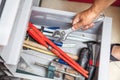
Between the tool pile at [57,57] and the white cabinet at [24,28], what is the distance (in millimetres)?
67

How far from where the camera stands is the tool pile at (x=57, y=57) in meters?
0.93

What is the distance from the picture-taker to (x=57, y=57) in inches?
39.4

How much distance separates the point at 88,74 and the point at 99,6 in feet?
1.03

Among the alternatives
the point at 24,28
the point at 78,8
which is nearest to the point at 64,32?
the point at 24,28

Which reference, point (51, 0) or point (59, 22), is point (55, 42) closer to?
point (59, 22)

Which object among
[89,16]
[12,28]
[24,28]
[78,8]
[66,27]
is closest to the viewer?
[12,28]

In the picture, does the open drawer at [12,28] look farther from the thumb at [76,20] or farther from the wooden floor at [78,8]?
the wooden floor at [78,8]

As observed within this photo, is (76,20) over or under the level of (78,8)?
under

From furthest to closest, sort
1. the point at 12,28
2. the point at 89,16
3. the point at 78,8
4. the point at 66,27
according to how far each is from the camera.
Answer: the point at 78,8
the point at 66,27
the point at 89,16
the point at 12,28

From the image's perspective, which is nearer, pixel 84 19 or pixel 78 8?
pixel 84 19

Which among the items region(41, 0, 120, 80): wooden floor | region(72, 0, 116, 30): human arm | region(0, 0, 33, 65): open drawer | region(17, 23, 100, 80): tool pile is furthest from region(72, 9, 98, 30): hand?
region(41, 0, 120, 80): wooden floor

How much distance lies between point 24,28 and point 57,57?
363mm

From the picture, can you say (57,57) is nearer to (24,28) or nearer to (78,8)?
(24,28)

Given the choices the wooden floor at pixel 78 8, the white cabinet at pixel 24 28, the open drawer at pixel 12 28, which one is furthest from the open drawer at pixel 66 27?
the wooden floor at pixel 78 8
